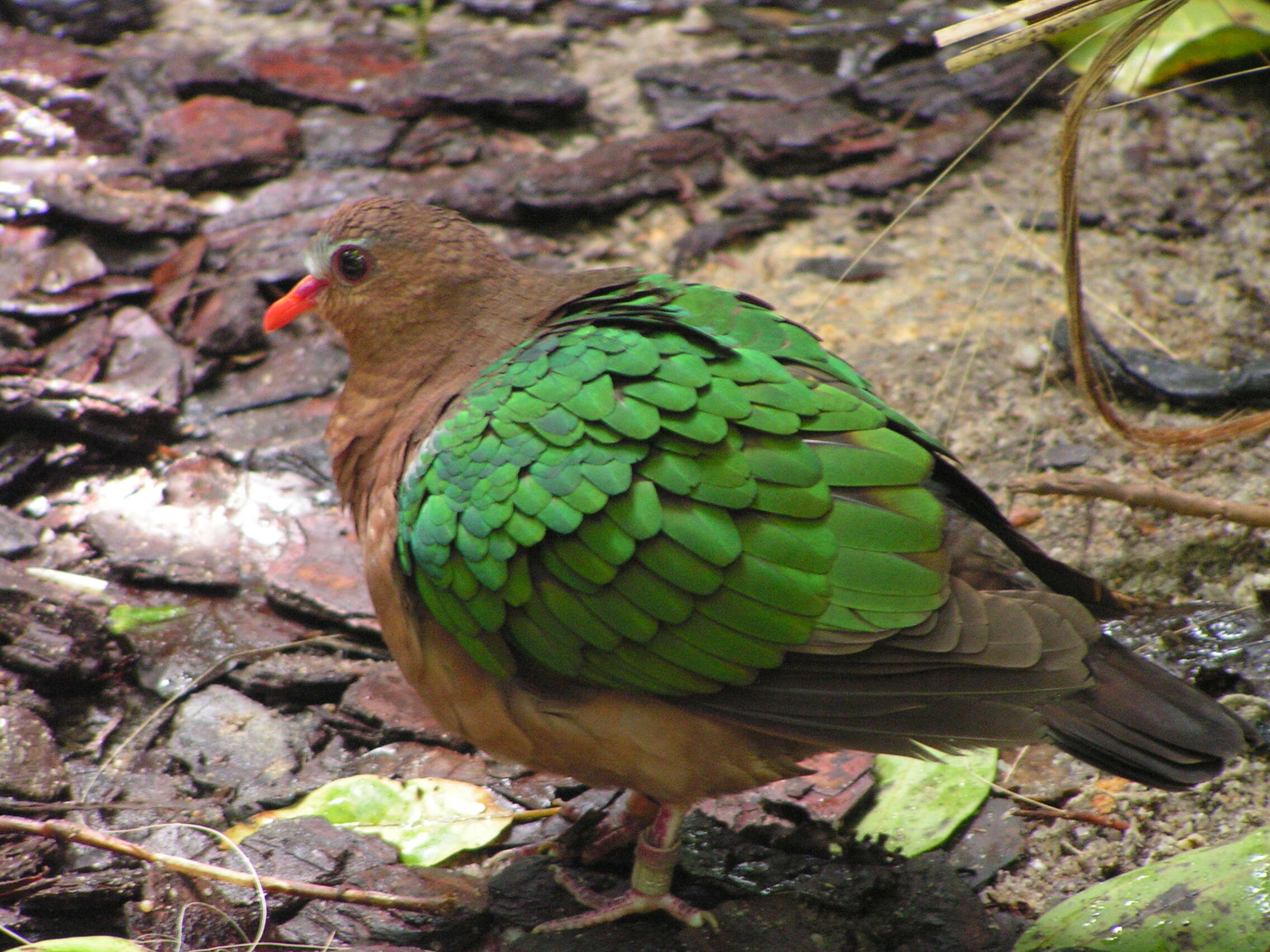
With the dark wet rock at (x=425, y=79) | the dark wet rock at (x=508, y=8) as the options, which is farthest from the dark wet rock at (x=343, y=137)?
the dark wet rock at (x=508, y=8)

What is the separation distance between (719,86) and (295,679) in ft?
13.1

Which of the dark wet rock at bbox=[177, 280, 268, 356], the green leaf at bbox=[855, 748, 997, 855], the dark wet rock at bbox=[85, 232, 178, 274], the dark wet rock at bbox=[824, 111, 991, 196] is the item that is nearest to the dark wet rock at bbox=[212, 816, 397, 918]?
the green leaf at bbox=[855, 748, 997, 855]

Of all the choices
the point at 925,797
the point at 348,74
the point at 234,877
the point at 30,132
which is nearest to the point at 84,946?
the point at 234,877

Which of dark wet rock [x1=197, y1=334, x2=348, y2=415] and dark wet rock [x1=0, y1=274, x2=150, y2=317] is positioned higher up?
dark wet rock [x1=0, y1=274, x2=150, y2=317]

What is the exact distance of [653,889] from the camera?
2.99 m

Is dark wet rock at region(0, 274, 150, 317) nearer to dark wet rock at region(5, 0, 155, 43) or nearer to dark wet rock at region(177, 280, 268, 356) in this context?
dark wet rock at region(177, 280, 268, 356)

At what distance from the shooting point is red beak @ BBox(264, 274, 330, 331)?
351 cm

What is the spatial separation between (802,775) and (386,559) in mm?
1223

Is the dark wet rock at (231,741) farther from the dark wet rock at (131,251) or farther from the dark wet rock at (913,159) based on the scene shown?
the dark wet rock at (913,159)

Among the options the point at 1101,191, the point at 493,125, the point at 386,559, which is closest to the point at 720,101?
the point at 493,125

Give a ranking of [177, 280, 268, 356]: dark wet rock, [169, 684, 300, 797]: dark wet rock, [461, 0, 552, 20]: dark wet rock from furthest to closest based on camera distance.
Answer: [461, 0, 552, 20]: dark wet rock
[177, 280, 268, 356]: dark wet rock
[169, 684, 300, 797]: dark wet rock

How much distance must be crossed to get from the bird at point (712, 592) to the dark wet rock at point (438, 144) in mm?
3037

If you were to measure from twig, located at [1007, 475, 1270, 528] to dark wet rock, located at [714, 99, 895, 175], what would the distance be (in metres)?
2.76

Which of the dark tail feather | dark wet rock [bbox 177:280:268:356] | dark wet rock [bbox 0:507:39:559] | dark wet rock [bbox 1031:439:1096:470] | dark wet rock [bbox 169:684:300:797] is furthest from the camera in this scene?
dark wet rock [bbox 177:280:268:356]
